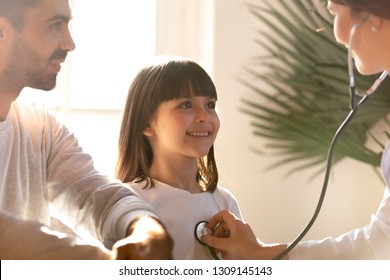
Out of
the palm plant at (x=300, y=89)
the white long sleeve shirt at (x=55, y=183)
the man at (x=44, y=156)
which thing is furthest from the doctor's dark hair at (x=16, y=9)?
the palm plant at (x=300, y=89)

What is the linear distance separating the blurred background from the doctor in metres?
0.45

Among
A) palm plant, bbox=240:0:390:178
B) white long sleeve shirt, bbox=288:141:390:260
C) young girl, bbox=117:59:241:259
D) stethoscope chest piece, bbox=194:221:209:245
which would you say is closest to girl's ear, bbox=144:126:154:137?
young girl, bbox=117:59:241:259

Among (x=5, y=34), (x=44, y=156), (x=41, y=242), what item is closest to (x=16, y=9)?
(x=5, y=34)

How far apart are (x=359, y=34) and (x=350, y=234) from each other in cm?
27

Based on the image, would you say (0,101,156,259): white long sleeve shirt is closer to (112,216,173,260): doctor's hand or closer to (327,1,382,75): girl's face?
(112,216,173,260): doctor's hand

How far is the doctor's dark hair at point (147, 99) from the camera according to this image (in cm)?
92

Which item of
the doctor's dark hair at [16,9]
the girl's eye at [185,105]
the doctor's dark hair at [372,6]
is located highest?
the doctor's dark hair at [372,6]

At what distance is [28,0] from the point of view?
2.78 ft

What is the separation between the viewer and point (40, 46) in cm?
86

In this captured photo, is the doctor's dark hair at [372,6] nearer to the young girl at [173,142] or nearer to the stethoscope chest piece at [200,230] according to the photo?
the young girl at [173,142]

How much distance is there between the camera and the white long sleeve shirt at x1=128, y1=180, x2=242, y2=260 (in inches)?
35.0

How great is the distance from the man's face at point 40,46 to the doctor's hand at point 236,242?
0.96 ft

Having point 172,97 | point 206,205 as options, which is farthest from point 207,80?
point 206,205
